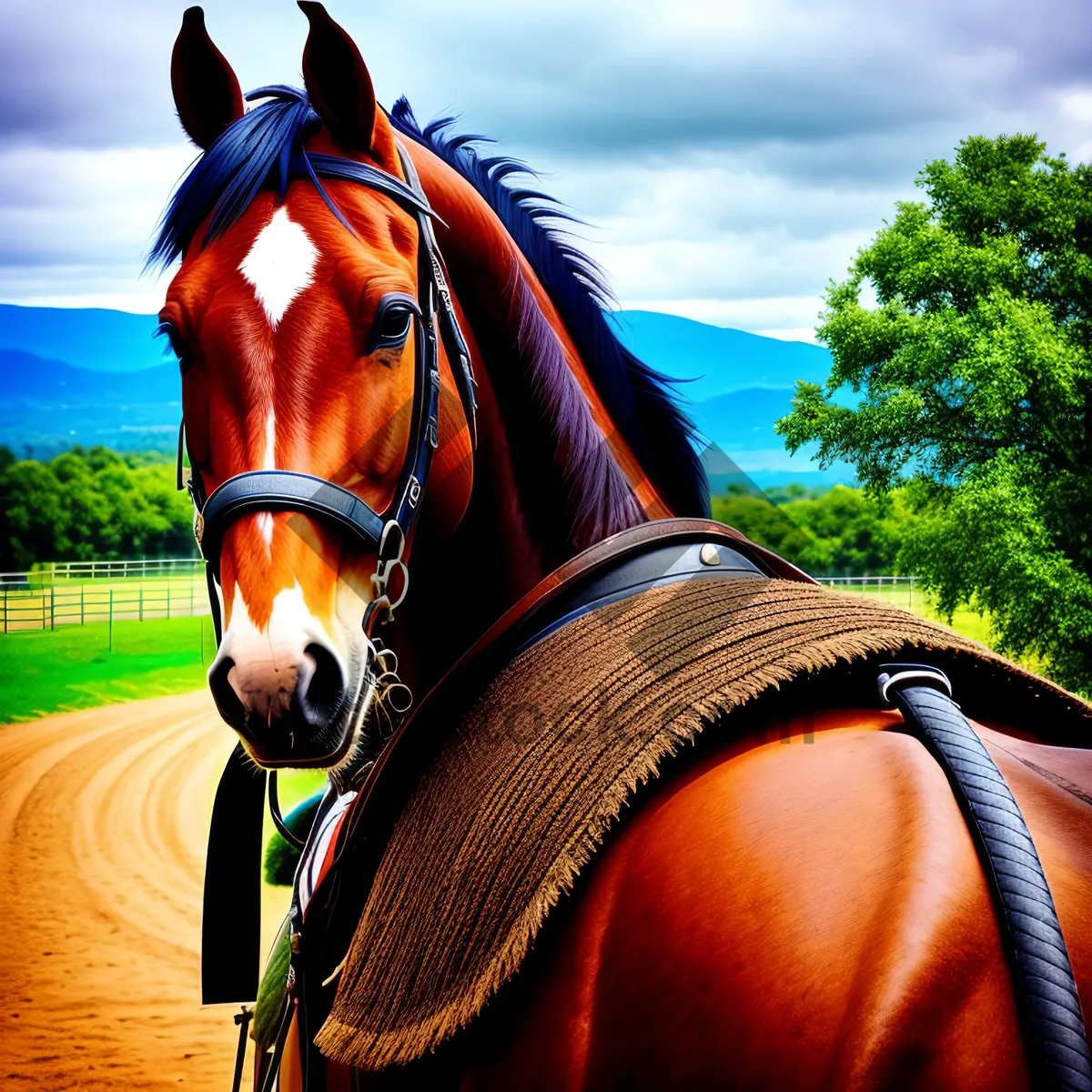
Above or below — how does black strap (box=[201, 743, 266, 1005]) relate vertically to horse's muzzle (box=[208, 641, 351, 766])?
below

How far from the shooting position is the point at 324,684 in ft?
4.24

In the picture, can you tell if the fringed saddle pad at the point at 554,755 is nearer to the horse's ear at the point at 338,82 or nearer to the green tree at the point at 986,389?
the horse's ear at the point at 338,82

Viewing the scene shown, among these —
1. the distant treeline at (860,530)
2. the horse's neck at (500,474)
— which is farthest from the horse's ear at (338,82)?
the distant treeline at (860,530)

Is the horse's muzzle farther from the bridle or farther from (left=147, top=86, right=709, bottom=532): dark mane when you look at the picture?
(left=147, top=86, right=709, bottom=532): dark mane

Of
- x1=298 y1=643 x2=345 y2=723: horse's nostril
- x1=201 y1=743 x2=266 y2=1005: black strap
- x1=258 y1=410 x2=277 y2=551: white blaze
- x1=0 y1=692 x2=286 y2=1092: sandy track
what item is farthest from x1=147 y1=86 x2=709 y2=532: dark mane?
x1=0 y1=692 x2=286 y2=1092: sandy track

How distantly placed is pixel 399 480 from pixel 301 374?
0.74 ft

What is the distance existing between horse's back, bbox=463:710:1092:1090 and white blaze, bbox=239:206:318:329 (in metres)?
0.92

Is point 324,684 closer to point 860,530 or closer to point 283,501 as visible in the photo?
point 283,501

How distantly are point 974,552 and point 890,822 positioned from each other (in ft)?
47.7

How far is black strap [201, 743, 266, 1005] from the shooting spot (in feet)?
7.51

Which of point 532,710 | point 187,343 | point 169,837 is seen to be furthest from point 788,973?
point 169,837

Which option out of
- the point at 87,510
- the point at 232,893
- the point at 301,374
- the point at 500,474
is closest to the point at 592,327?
the point at 500,474

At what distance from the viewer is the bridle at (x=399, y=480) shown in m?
1.33

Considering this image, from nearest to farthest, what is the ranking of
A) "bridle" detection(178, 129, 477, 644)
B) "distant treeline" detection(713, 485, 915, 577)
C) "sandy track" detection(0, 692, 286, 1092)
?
"bridle" detection(178, 129, 477, 644), "sandy track" detection(0, 692, 286, 1092), "distant treeline" detection(713, 485, 915, 577)
